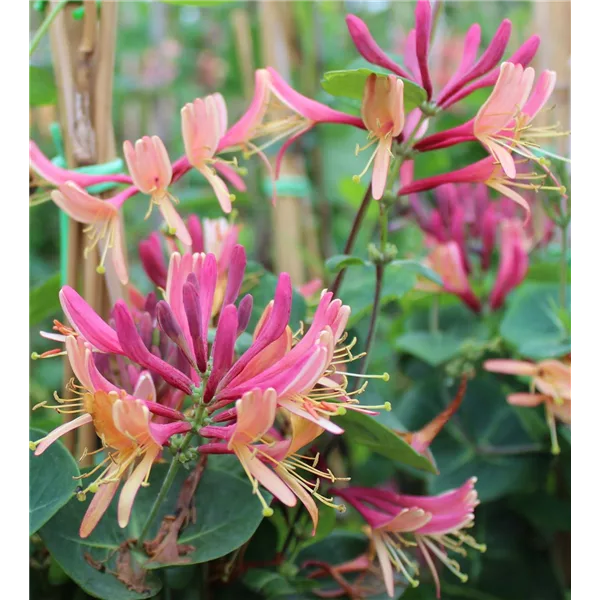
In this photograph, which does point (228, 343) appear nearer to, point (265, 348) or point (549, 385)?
point (265, 348)

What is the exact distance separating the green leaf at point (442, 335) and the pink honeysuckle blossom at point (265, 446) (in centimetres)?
43

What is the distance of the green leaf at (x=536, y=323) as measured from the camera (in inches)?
31.3

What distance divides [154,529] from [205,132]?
0.31 metres

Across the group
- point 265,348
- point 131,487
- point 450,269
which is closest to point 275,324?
point 265,348

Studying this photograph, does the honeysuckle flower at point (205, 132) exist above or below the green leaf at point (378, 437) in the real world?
above

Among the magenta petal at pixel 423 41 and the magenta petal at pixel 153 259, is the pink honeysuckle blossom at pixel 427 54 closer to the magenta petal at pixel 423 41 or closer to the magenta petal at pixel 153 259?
the magenta petal at pixel 423 41

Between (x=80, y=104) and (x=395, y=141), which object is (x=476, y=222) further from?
(x=80, y=104)

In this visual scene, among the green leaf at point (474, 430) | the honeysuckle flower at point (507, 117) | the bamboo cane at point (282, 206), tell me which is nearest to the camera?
the honeysuckle flower at point (507, 117)

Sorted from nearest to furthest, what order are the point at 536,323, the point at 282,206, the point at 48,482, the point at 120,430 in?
the point at 120,430 → the point at 48,482 → the point at 536,323 → the point at 282,206

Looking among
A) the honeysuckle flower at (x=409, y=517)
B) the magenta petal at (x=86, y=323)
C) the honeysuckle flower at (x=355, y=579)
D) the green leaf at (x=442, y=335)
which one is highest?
the magenta petal at (x=86, y=323)

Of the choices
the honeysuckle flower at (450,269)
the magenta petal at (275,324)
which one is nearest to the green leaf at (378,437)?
the magenta petal at (275,324)

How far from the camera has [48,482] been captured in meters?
0.52

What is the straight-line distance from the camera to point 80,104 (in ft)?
2.09
